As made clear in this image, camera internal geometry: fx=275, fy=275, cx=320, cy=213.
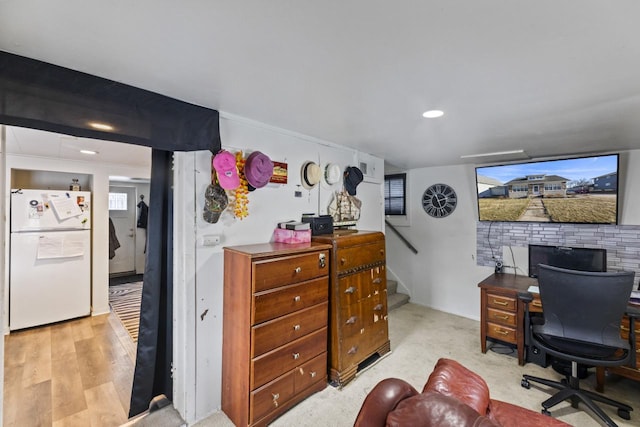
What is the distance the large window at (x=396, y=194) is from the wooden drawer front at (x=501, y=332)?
6.80 ft

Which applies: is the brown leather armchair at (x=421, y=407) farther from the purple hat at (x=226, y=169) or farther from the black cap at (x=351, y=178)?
the black cap at (x=351, y=178)

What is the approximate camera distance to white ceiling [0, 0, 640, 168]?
37.5 inches

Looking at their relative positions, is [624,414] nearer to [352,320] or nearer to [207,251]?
Answer: [352,320]

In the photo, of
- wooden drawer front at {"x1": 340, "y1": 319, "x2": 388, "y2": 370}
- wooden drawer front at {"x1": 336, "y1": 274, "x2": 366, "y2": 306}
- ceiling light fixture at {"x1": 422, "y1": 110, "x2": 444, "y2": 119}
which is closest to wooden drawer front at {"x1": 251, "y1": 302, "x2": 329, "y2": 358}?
wooden drawer front at {"x1": 336, "y1": 274, "x2": 366, "y2": 306}

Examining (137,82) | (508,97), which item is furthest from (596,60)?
(137,82)

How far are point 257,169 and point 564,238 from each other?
141 inches

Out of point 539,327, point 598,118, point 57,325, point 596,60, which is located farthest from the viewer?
point 57,325

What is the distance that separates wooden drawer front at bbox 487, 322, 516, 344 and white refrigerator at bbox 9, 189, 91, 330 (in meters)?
5.08

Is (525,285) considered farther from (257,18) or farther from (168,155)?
(168,155)

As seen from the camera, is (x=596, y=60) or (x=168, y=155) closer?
(x=596, y=60)

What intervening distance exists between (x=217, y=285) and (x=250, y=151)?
105cm

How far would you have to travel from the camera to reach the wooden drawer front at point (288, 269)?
179 centimetres

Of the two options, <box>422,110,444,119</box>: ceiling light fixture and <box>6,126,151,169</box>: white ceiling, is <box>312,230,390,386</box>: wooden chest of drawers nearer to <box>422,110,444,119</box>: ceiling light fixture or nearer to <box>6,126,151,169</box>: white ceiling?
<box>422,110,444,119</box>: ceiling light fixture

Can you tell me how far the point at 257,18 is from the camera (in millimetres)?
995
